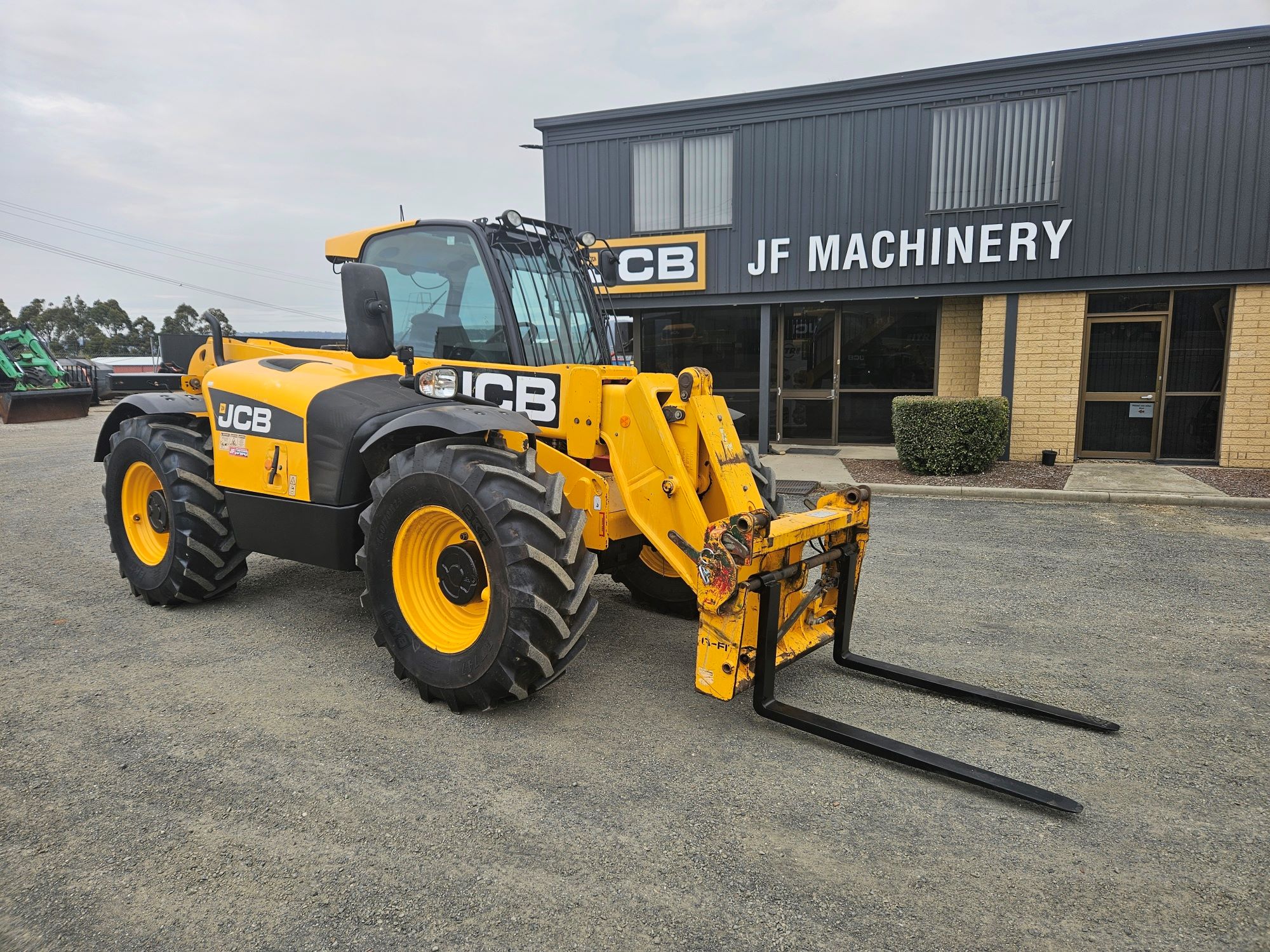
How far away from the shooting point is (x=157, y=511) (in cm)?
548

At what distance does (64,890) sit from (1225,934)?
3.68 m

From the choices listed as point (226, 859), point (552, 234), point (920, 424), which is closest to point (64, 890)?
point (226, 859)

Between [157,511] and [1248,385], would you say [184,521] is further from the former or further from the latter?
[1248,385]

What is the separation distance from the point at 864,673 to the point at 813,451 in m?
9.59

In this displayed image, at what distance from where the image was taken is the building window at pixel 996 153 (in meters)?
11.6

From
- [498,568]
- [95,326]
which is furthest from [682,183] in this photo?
[95,326]

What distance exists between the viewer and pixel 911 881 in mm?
2652

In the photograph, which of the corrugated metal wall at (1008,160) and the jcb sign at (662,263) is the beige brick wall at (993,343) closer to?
the corrugated metal wall at (1008,160)

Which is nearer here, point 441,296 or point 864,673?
point 864,673

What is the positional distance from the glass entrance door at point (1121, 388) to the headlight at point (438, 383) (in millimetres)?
10989

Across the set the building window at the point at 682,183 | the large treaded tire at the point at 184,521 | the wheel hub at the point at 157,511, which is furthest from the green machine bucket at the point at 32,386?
the wheel hub at the point at 157,511

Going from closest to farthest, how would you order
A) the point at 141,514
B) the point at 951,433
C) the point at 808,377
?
the point at 141,514
the point at 951,433
the point at 808,377

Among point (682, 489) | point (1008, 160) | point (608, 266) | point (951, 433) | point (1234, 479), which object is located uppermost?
point (1008, 160)

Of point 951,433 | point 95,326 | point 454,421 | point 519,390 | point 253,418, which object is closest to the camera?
point 454,421
